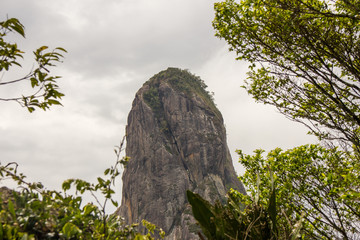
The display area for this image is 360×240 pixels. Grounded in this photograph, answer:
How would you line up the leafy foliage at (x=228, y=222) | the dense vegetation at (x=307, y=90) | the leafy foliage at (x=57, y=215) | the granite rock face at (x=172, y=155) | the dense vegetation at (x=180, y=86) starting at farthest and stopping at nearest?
the dense vegetation at (x=180, y=86), the granite rock face at (x=172, y=155), the dense vegetation at (x=307, y=90), the leafy foliage at (x=228, y=222), the leafy foliage at (x=57, y=215)

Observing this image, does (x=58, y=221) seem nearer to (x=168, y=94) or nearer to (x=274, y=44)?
(x=274, y=44)

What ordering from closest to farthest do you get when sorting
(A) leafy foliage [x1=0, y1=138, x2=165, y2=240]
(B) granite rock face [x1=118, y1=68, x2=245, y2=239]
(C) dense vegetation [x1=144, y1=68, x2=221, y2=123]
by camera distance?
(A) leafy foliage [x1=0, y1=138, x2=165, y2=240] → (B) granite rock face [x1=118, y1=68, x2=245, y2=239] → (C) dense vegetation [x1=144, y1=68, x2=221, y2=123]

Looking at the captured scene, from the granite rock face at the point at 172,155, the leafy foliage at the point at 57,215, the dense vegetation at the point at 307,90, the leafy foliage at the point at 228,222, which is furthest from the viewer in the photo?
the granite rock face at the point at 172,155

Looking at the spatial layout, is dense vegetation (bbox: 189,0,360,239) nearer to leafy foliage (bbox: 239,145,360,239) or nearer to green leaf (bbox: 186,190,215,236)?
leafy foliage (bbox: 239,145,360,239)

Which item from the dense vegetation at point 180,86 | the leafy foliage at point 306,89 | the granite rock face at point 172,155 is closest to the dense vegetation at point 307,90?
the leafy foliage at point 306,89

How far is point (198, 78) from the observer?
88312mm

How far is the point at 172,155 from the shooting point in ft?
237

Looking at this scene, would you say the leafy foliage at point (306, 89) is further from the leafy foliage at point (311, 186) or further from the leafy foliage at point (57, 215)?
the leafy foliage at point (57, 215)


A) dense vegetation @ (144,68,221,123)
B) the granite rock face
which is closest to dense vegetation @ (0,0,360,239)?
the granite rock face

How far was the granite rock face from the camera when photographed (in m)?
67.1

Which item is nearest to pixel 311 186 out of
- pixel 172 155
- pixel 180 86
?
pixel 172 155

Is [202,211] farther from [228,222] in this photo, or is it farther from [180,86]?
[180,86]

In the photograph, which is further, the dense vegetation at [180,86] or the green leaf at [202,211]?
the dense vegetation at [180,86]

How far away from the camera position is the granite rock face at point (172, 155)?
220 feet
